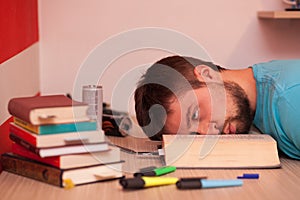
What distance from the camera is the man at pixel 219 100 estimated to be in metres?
1.15

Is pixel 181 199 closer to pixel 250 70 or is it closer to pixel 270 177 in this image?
pixel 270 177

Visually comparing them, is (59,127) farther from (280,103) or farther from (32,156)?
(280,103)

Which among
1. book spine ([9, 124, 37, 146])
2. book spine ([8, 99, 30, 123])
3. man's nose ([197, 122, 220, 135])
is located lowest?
man's nose ([197, 122, 220, 135])

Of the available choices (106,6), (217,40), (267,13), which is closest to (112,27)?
(106,6)

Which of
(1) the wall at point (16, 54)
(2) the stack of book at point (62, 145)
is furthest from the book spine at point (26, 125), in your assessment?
(1) the wall at point (16, 54)

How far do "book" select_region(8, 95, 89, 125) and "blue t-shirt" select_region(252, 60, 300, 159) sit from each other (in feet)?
1.53

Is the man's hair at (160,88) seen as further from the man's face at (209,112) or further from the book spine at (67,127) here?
the book spine at (67,127)

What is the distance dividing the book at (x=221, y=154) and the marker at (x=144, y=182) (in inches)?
4.7

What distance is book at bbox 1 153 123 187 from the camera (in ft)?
2.94

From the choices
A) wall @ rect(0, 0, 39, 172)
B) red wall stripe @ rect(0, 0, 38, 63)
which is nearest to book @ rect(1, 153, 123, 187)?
wall @ rect(0, 0, 39, 172)

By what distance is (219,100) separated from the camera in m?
1.18

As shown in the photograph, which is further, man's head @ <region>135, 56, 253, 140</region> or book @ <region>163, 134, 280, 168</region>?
man's head @ <region>135, 56, 253, 140</region>

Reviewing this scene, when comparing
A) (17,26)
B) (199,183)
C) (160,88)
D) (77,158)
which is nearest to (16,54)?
(17,26)

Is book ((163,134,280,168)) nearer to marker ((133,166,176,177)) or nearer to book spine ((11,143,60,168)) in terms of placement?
marker ((133,166,176,177))
